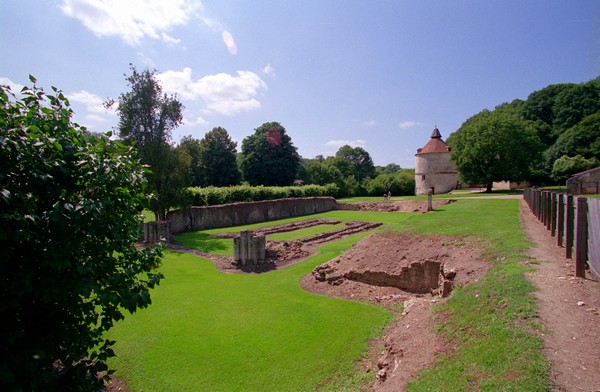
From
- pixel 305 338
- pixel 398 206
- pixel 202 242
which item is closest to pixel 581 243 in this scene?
pixel 305 338

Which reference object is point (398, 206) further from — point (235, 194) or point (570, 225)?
point (570, 225)

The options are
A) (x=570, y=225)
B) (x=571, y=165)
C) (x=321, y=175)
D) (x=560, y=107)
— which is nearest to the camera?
(x=570, y=225)

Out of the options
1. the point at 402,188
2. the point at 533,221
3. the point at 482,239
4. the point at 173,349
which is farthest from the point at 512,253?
the point at 402,188

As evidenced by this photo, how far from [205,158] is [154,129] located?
2577 centimetres

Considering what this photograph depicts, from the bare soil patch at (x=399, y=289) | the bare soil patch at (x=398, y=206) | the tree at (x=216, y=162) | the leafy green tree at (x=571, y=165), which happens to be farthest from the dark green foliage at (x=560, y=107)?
the bare soil patch at (x=399, y=289)

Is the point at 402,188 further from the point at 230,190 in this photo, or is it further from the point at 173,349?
the point at 173,349

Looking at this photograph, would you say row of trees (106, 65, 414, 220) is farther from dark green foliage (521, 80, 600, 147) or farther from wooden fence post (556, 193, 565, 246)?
dark green foliage (521, 80, 600, 147)

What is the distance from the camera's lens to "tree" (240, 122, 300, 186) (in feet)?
176

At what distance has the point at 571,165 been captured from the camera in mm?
42469

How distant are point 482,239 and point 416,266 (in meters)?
2.28

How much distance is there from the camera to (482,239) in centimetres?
1072

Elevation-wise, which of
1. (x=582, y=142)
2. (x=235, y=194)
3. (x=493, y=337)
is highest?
(x=582, y=142)

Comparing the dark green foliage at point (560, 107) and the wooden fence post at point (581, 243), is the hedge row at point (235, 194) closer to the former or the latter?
the wooden fence post at point (581, 243)

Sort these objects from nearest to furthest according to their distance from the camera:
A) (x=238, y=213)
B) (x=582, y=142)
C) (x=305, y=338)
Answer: (x=305, y=338), (x=238, y=213), (x=582, y=142)
